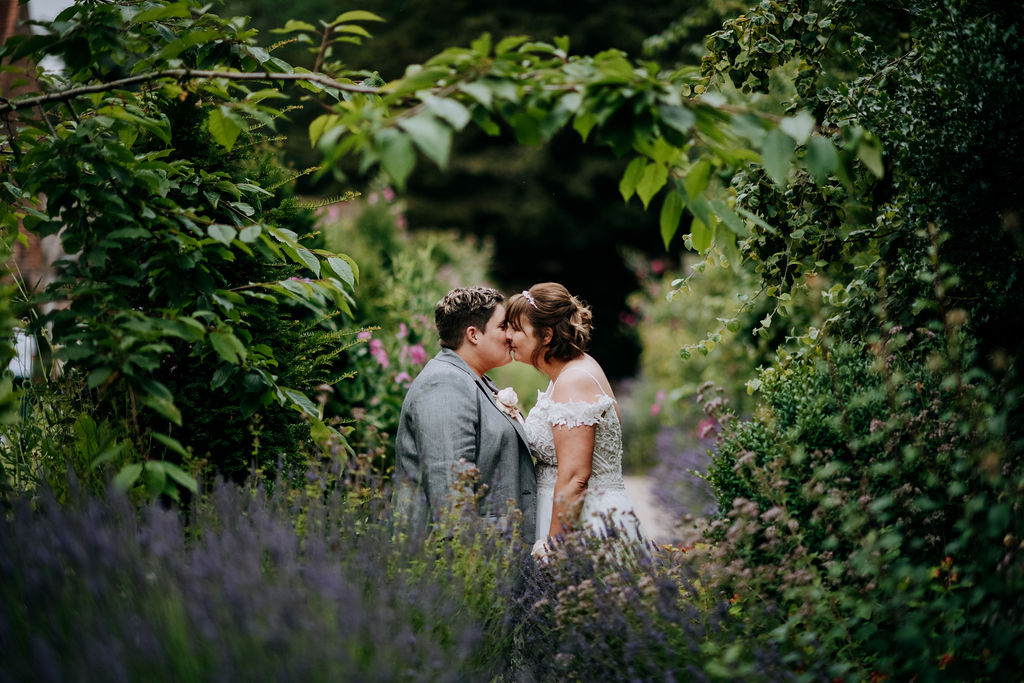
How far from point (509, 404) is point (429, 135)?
254 cm

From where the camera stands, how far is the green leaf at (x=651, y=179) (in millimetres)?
2346

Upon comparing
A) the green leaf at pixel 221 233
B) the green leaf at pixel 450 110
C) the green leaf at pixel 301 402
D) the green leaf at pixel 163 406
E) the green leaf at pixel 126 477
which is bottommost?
the green leaf at pixel 126 477

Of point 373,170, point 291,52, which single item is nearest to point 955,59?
point 373,170

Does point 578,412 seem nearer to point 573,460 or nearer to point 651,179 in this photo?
point 573,460

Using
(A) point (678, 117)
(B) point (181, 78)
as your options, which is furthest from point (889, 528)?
(B) point (181, 78)

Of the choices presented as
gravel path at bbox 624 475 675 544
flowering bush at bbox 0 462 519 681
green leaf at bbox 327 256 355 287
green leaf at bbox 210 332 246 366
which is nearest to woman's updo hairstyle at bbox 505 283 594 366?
green leaf at bbox 327 256 355 287

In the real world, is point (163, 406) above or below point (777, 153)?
below

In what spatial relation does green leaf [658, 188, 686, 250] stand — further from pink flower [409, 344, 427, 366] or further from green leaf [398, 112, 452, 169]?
pink flower [409, 344, 427, 366]

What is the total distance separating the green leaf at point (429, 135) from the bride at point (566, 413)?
7.56 feet

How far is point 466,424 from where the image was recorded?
3590mm

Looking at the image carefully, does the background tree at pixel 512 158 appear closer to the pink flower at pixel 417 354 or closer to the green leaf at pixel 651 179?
the pink flower at pixel 417 354

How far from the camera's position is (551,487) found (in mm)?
4180

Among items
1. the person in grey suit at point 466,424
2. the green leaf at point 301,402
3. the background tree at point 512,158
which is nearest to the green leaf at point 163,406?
the green leaf at point 301,402

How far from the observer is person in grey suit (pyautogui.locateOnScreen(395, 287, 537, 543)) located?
3516mm
